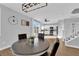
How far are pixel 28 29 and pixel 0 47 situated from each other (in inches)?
26.2

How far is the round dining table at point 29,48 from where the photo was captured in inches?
64.2

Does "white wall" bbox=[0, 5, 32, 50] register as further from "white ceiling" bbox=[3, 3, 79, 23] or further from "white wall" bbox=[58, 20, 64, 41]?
"white wall" bbox=[58, 20, 64, 41]

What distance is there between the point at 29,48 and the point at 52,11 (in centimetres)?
93

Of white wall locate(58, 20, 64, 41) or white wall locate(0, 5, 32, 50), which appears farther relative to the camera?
white wall locate(58, 20, 64, 41)

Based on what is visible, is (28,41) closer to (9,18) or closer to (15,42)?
(15,42)

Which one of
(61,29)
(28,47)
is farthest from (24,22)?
(61,29)

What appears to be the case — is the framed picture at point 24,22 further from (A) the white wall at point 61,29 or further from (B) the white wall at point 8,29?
(A) the white wall at point 61,29

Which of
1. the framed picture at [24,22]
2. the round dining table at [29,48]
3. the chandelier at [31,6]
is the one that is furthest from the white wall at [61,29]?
the framed picture at [24,22]

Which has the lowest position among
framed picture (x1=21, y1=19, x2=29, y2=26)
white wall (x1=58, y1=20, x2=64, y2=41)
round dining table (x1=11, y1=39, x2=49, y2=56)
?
→ round dining table (x1=11, y1=39, x2=49, y2=56)

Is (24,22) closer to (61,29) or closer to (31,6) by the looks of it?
(31,6)

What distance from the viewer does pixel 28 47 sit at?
178 centimetres

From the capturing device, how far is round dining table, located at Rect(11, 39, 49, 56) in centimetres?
163

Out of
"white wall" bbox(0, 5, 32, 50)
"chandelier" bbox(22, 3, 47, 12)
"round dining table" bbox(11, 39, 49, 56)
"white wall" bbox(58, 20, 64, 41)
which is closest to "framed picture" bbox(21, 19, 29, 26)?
"white wall" bbox(0, 5, 32, 50)

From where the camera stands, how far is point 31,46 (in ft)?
5.97
